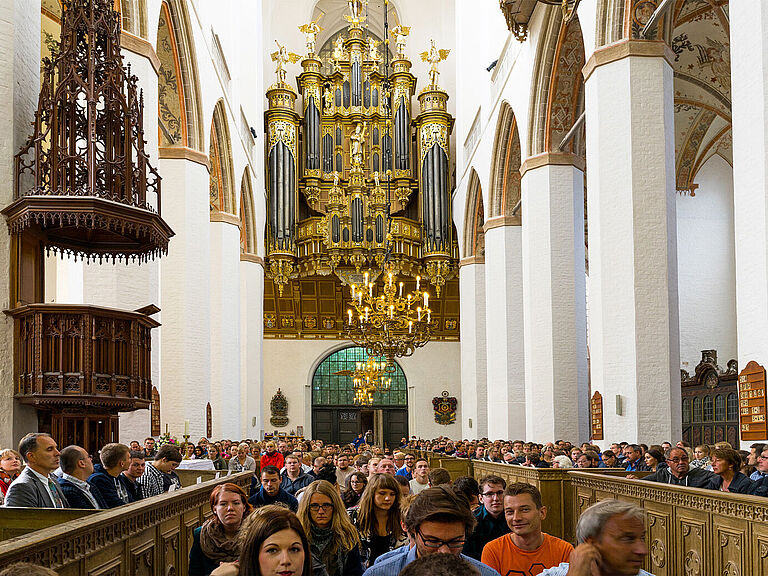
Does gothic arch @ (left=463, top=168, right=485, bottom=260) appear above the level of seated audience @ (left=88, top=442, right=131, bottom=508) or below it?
above

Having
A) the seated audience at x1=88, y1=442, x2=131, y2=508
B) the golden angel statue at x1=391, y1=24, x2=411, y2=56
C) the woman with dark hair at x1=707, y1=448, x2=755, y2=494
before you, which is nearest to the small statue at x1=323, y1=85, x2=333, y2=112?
the golden angel statue at x1=391, y1=24, x2=411, y2=56

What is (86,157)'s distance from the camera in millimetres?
9023

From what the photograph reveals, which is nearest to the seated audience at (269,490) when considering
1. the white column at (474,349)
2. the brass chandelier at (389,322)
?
the brass chandelier at (389,322)

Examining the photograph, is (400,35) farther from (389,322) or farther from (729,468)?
(729,468)

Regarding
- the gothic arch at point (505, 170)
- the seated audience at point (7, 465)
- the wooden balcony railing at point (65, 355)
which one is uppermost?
the gothic arch at point (505, 170)

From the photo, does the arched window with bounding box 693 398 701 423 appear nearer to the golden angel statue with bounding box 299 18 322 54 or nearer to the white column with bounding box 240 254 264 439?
the white column with bounding box 240 254 264 439

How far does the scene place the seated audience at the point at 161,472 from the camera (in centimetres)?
732

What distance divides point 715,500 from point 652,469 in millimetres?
3252

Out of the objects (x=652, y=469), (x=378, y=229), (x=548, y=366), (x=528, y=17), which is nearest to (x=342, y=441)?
(x=378, y=229)

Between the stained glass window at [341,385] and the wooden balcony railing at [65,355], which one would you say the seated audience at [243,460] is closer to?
the wooden balcony railing at [65,355]

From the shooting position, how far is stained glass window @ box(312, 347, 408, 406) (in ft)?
108

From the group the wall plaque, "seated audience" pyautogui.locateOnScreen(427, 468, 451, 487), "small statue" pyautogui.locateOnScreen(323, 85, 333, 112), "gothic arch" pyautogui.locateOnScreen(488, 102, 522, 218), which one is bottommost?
the wall plaque

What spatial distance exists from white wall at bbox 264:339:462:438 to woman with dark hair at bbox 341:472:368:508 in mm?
25306

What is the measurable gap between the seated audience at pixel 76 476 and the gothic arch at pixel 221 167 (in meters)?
14.9
